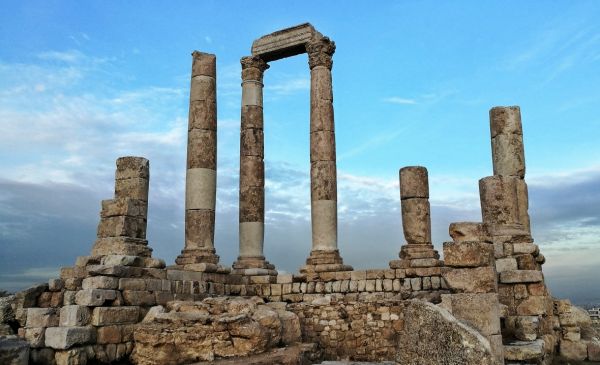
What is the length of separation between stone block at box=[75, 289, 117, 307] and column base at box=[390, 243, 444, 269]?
343 inches

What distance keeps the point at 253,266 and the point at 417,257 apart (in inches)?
224

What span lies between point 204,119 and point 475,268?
10652mm

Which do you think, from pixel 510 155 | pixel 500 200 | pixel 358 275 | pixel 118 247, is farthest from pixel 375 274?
pixel 118 247

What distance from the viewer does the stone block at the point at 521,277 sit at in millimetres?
14789

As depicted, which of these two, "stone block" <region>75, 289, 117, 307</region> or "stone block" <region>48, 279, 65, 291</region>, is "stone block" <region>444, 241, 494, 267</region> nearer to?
"stone block" <region>75, 289, 117, 307</region>

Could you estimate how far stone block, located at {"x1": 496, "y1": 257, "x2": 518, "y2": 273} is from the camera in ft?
50.6

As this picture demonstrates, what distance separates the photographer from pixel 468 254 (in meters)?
11.3

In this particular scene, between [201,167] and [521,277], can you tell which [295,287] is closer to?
[201,167]

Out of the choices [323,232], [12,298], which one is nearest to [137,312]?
[12,298]

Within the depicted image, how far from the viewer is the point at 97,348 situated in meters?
12.0

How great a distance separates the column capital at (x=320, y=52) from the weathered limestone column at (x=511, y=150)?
605 cm

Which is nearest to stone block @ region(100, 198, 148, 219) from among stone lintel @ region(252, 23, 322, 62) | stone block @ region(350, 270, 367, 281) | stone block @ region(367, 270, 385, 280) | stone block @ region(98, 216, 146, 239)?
stone block @ region(98, 216, 146, 239)

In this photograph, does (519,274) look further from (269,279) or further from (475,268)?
(269,279)

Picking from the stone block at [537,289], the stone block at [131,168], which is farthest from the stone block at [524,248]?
the stone block at [131,168]
